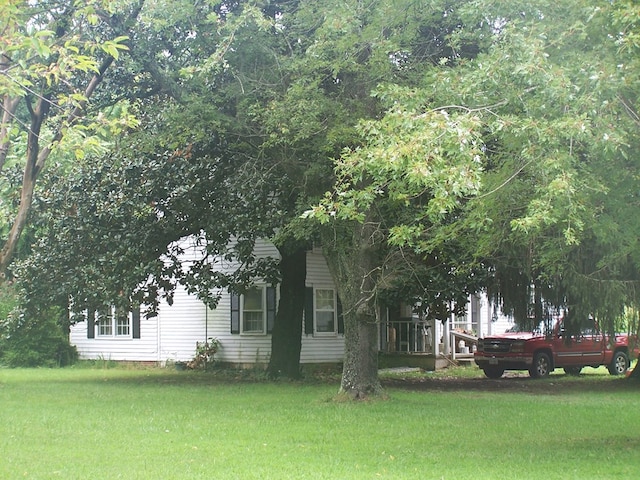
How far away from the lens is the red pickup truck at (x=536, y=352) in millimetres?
25094

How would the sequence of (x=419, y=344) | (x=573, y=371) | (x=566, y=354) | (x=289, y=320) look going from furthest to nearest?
(x=419, y=344) < (x=573, y=371) < (x=566, y=354) < (x=289, y=320)

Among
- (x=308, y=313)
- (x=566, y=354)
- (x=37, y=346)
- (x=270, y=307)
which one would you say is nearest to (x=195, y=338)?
(x=270, y=307)

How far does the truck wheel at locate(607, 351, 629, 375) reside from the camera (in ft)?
90.3

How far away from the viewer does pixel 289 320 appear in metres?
23.4

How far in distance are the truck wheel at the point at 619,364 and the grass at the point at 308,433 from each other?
6848 millimetres

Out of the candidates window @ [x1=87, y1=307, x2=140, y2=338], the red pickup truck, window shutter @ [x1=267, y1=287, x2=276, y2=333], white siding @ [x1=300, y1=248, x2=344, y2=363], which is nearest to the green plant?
window shutter @ [x1=267, y1=287, x2=276, y2=333]

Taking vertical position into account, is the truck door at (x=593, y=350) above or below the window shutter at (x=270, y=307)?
below

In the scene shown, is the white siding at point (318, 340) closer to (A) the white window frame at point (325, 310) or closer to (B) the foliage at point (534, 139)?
(A) the white window frame at point (325, 310)

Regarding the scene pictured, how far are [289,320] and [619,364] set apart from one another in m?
11.5

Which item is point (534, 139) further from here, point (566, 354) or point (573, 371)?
point (573, 371)

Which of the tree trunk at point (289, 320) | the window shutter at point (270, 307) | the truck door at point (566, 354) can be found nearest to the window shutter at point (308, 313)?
the window shutter at point (270, 307)

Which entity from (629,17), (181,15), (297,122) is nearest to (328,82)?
(297,122)

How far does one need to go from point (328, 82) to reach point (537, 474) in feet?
29.9

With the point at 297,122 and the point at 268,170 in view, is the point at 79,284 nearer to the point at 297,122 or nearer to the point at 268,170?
the point at 268,170
